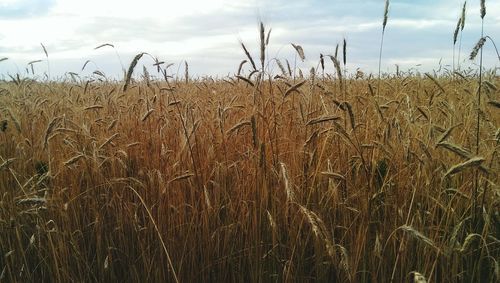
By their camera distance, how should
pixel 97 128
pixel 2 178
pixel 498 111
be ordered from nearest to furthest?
pixel 2 178, pixel 97 128, pixel 498 111

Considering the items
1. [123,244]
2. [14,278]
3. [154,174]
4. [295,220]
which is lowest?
[14,278]

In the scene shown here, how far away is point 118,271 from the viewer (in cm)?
200

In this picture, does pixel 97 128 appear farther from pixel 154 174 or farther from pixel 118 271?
pixel 118 271

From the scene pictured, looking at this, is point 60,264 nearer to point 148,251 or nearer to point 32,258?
point 32,258

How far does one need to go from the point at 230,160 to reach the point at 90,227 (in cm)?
82

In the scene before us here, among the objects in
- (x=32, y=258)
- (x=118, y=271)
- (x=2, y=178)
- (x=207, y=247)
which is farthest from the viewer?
(x=2, y=178)

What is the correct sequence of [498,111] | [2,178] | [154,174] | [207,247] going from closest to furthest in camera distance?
[207,247], [154,174], [2,178], [498,111]

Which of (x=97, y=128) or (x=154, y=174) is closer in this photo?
(x=154, y=174)

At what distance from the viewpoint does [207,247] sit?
72.2 inches

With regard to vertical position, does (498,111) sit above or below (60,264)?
above

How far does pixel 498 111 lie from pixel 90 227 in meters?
3.44

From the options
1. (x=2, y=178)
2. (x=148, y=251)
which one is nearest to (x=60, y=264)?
(x=148, y=251)

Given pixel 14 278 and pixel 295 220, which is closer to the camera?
pixel 295 220

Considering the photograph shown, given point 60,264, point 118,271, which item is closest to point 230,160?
point 118,271
